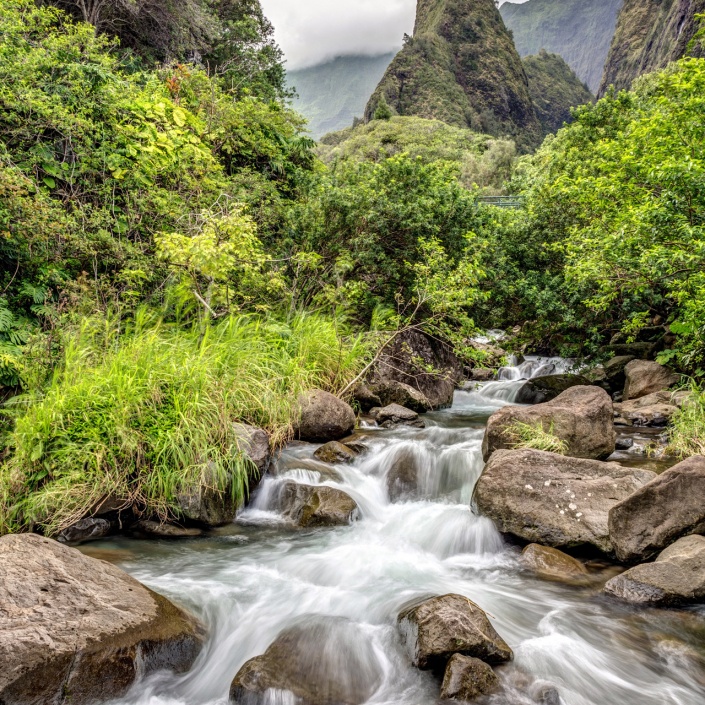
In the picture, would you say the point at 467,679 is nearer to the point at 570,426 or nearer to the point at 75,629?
the point at 75,629

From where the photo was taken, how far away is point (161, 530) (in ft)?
19.0

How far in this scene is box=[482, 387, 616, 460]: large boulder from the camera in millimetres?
7266

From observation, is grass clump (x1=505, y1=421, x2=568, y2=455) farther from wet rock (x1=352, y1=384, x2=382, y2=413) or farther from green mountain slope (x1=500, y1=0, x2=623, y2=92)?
green mountain slope (x1=500, y1=0, x2=623, y2=92)

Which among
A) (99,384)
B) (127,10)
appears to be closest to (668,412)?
(99,384)

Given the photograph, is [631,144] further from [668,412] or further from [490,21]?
[490,21]

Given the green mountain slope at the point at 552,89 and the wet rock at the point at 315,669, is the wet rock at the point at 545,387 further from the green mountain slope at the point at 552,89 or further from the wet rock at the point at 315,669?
the green mountain slope at the point at 552,89

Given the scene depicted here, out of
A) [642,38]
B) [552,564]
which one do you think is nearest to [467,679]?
[552,564]

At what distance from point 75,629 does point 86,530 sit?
2336 millimetres

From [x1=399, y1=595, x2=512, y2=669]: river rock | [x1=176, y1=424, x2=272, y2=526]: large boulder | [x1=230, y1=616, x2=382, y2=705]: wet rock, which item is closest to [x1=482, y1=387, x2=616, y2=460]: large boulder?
[x1=176, y1=424, x2=272, y2=526]: large boulder

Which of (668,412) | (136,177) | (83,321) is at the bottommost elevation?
(668,412)

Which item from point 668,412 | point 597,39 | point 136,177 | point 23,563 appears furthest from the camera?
point 597,39

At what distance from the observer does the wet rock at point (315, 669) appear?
359 centimetres

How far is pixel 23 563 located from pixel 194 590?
1.63m

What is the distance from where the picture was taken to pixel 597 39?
178m
